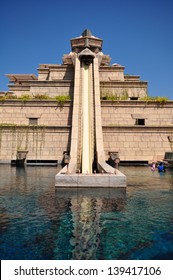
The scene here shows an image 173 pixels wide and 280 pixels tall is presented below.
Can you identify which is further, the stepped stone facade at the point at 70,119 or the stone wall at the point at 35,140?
the stepped stone facade at the point at 70,119

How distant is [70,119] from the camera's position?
2950 centimetres

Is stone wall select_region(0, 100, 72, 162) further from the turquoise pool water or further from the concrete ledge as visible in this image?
the concrete ledge

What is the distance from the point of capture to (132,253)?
5973 mm

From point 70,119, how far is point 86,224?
73.3 ft

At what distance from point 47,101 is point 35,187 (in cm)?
1714

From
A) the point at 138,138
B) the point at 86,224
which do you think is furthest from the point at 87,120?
the point at 86,224

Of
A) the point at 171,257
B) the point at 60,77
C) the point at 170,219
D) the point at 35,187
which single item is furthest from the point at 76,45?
the point at 171,257

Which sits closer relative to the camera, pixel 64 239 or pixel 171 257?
pixel 171 257

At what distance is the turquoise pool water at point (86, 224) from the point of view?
604cm

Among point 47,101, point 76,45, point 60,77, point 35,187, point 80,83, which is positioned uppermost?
point 76,45

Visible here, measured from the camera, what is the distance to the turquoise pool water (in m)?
6.04

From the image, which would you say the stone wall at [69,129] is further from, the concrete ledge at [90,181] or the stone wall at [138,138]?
the concrete ledge at [90,181]

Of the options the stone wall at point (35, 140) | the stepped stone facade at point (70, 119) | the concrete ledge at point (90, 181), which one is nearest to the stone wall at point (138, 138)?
the stepped stone facade at point (70, 119)

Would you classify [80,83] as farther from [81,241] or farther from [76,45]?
[81,241]
